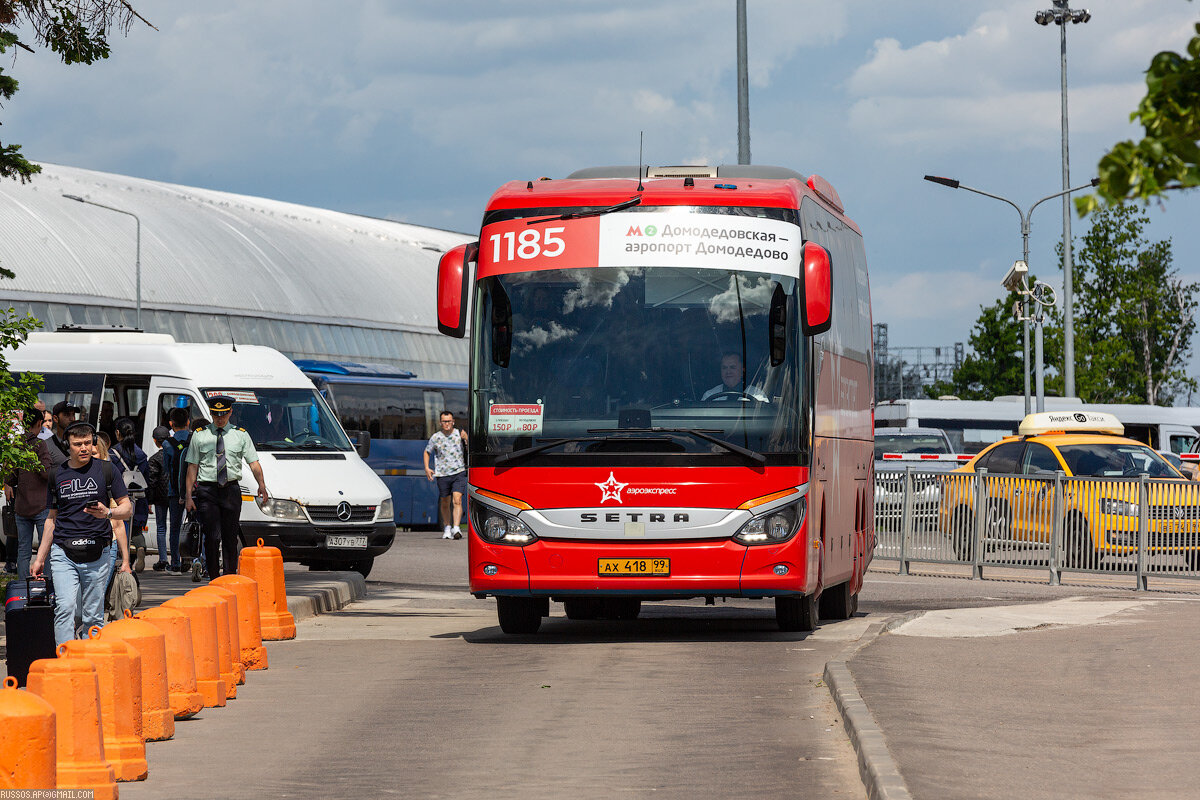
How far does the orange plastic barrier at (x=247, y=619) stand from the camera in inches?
520

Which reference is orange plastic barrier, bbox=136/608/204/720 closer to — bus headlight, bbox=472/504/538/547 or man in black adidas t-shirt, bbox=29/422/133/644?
man in black adidas t-shirt, bbox=29/422/133/644

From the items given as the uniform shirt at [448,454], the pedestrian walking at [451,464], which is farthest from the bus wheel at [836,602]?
the uniform shirt at [448,454]

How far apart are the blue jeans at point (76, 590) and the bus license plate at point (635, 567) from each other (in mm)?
3700

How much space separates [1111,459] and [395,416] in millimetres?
15492

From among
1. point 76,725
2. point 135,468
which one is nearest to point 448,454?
point 135,468

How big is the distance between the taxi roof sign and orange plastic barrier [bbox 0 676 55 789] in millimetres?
24136

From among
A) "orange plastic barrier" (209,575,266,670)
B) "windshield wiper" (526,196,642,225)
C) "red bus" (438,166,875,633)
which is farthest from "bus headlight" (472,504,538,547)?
"windshield wiper" (526,196,642,225)

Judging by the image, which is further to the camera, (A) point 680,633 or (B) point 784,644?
(A) point 680,633

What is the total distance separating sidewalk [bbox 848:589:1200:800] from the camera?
8273mm

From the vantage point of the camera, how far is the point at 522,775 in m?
8.86

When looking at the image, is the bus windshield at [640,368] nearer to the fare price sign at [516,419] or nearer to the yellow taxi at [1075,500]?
the fare price sign at [516,419]

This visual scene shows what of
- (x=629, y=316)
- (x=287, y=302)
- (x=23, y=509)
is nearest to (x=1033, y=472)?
(x=629, y=316)

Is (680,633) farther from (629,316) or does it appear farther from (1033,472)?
(1033,472)

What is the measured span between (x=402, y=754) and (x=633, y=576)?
4945 mm
